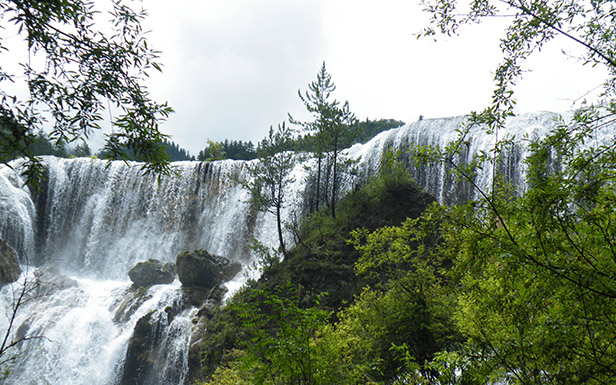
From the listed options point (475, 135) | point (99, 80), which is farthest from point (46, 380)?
point (475, 135)

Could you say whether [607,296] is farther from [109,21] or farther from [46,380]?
[46,380]

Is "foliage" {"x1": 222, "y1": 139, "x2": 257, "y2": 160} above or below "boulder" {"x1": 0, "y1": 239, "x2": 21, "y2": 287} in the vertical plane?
above

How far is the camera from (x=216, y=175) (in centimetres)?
2847

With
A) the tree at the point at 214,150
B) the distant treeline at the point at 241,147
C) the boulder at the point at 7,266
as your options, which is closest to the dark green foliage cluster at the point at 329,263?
the boulder at the point at 7,266

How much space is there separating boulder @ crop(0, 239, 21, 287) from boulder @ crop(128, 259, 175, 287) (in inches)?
302

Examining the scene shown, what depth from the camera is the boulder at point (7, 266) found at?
21.4m

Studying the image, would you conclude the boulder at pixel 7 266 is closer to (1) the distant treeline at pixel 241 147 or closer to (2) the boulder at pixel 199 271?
(2) the boulder at pixel 199 271

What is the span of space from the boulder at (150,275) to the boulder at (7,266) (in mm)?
7674

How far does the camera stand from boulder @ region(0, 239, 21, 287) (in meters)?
21.4

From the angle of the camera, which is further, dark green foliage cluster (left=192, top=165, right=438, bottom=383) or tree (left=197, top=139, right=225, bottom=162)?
tree (left=197, top=139, right=225, bottom=162)

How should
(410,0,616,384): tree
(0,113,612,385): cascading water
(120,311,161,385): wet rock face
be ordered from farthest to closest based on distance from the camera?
1. (0,113,612,385): cascading water
2. (120,311,161,385): wet rock face
3. (410,0,616,384): tree

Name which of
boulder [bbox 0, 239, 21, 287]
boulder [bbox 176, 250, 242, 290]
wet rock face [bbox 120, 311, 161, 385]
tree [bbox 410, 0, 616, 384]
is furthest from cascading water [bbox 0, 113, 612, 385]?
tree [bbox 410, 0, 616, 384]

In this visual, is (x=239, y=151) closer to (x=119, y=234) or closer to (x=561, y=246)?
(x=119, y=234)

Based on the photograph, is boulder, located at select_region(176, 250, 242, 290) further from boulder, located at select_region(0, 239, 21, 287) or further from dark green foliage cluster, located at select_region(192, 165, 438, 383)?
boulder, located at select_region(0, 239, 21, 287)
